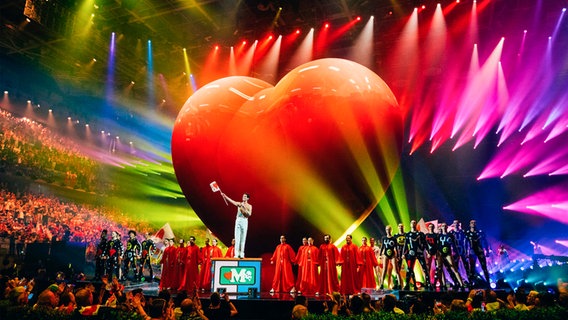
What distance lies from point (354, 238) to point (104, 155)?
13189mm

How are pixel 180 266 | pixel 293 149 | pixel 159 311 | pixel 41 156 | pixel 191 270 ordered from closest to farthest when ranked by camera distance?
pixel 159 311, pixel 293 149, pixel 191 270, pixel 180 266, pixel 41 156

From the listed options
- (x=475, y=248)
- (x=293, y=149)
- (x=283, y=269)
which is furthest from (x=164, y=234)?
(x=475, y=248)

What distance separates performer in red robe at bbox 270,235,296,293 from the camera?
9.15 m

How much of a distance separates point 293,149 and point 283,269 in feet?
9.64

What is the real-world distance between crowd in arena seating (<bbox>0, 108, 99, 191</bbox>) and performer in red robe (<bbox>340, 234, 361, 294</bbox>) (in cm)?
1388

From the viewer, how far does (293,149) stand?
8773mm

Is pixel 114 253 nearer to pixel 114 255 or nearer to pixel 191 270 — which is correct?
pixel 114 255

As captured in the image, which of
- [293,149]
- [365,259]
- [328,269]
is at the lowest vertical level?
[328,269]

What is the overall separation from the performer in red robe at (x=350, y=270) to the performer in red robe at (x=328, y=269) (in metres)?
0.16

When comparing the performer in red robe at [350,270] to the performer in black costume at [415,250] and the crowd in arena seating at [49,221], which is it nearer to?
the performer in black costume at [415,250]

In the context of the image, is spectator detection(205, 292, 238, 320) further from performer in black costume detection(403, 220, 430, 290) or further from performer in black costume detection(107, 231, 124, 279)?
performer in black costume detection(107, 231, 124, 279)

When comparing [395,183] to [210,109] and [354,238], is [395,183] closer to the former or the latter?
[354,238]

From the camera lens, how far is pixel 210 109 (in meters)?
9.76

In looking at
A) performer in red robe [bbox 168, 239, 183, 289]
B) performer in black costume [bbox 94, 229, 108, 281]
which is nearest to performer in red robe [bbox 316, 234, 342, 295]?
performer in red robe [bbox 168, 239, 183, 289]
